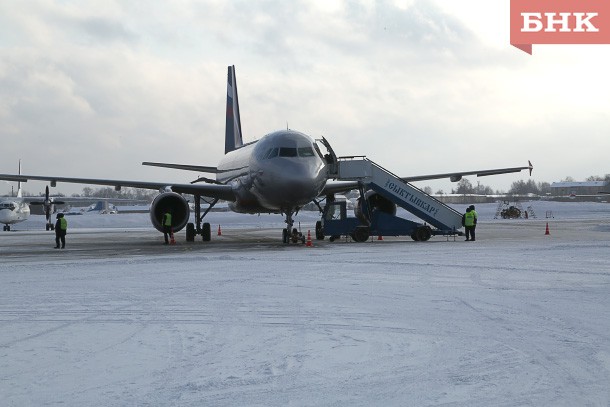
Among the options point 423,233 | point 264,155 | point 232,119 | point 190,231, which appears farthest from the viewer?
point 232,119

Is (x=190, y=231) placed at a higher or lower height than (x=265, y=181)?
lower

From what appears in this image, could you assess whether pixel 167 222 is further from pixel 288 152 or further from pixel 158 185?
pixel 288 152

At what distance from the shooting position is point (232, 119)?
35.2 metres

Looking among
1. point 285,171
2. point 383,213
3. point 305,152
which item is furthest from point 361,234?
point 285,171

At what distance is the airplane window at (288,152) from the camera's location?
2244 cm

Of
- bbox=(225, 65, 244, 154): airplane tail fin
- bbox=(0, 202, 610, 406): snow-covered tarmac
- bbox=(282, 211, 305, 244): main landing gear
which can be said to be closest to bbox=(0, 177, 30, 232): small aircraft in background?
bbox=(225, 65, 244, 154): airplane tail fin

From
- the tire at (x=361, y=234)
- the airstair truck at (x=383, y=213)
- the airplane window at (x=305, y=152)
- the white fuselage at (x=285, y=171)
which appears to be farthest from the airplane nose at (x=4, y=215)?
the airplane window at (x=305, y=152)

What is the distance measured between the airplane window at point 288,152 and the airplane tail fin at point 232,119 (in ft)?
39.5

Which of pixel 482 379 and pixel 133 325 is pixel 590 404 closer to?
pixel 482 379

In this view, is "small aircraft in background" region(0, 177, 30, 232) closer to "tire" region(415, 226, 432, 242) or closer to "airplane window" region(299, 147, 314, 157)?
"airplane window" region(299, 147, 314, 157)

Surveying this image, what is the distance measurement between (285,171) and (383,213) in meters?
4.85

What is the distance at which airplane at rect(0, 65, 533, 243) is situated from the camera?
2225 centimetres

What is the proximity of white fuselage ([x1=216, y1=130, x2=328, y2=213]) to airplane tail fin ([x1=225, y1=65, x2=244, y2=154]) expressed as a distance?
10127 mm

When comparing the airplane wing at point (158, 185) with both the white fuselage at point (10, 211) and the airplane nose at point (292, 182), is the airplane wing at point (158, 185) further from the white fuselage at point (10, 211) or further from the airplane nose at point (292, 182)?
the white fuselage at point (10, 211)
